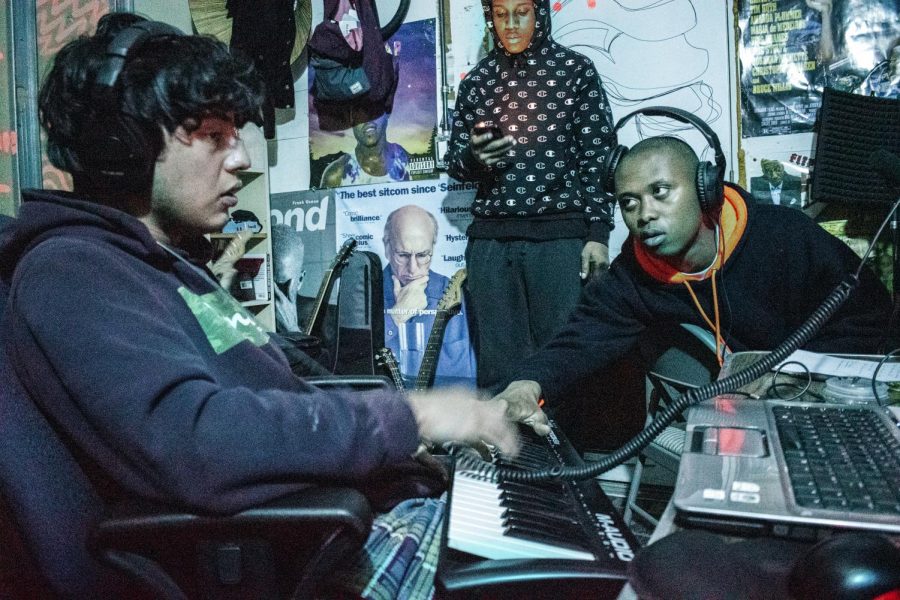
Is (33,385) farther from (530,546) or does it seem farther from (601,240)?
(601,240)

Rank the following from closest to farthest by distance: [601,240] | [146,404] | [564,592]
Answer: [564,592] < [146,404] < [601,240]

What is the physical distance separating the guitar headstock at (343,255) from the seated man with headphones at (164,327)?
2260 millimetres

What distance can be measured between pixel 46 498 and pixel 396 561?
481 millimetres

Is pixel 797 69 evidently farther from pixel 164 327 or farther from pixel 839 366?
pixel 164 327

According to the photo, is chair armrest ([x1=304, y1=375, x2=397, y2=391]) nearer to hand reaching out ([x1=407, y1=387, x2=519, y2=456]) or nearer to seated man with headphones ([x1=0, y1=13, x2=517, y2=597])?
seated man with headphones ([x1=0, y1=13, x2=517, y2=597])

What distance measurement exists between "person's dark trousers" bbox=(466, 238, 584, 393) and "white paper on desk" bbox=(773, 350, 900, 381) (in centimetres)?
134

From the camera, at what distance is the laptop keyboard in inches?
23.2

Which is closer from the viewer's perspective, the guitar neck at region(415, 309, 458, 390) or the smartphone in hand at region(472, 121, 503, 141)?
the smartphone in hand at region(472, 121, 503, 141)

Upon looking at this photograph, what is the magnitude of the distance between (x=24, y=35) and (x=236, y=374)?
295 centimetres

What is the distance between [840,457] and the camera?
703mm

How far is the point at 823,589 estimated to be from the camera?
0.40 metres

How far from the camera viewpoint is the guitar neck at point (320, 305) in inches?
133

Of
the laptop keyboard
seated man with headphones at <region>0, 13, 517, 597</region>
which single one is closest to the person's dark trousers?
seated man with headphones at <region>0, 13, 517, 597</region>

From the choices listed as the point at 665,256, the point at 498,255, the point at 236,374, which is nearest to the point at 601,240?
the point at 498,255
